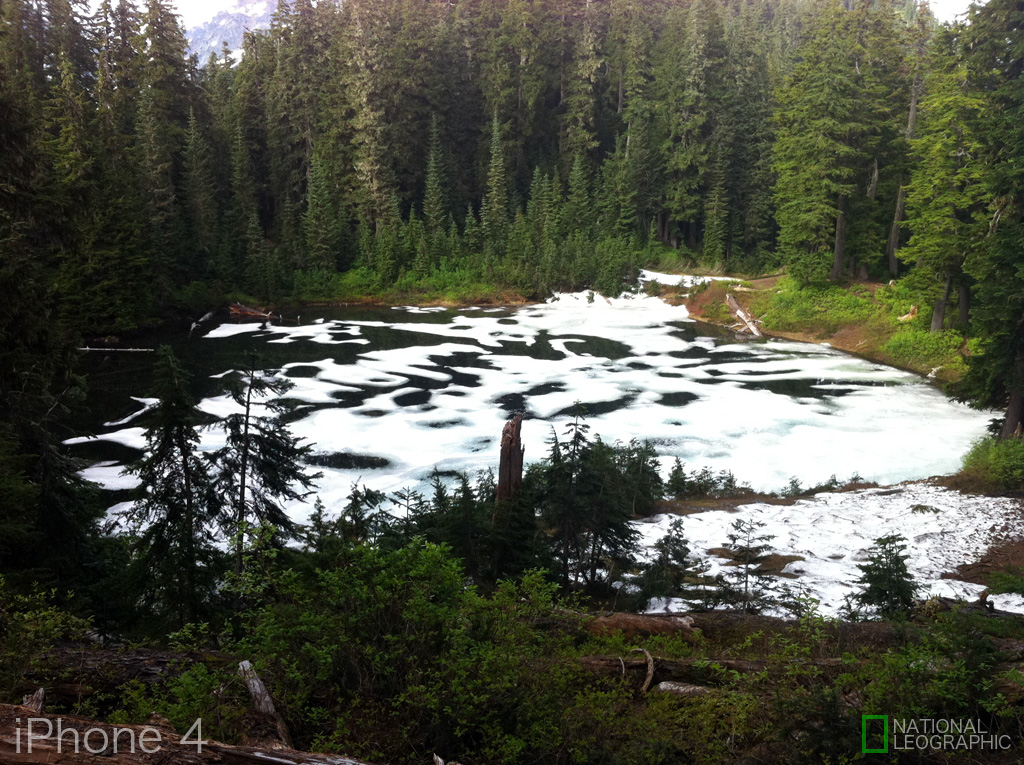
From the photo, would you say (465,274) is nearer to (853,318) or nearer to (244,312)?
(244,312)

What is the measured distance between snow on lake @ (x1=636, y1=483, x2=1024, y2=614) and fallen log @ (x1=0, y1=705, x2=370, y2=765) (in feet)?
24.9

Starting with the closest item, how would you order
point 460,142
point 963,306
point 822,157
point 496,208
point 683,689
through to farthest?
point 683,689
point 963,306
point 822,157
point 496,208
point 460,142

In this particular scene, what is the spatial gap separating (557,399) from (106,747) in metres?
21.2

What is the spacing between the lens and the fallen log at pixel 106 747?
305 centimetres

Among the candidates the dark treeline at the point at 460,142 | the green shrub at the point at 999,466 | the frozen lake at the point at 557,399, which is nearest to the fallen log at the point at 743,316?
the frozen lake at the point at 557,399

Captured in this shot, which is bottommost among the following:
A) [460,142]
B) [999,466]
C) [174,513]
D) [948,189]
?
[999,466]

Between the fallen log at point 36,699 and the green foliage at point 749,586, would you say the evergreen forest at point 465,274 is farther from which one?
the fallen log at point 36,699

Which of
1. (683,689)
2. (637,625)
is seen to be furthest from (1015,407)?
(683,689)

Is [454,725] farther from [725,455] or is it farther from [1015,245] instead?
[1015,245]

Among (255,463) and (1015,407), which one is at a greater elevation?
(255,463)

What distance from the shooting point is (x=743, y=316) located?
36594mm

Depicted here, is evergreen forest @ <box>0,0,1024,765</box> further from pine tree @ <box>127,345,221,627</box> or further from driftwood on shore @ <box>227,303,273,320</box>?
driftwood on shore @ <box>227,303,273,320</box>

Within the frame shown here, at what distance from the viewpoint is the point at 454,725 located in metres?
4.47

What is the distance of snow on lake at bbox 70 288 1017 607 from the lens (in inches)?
542
